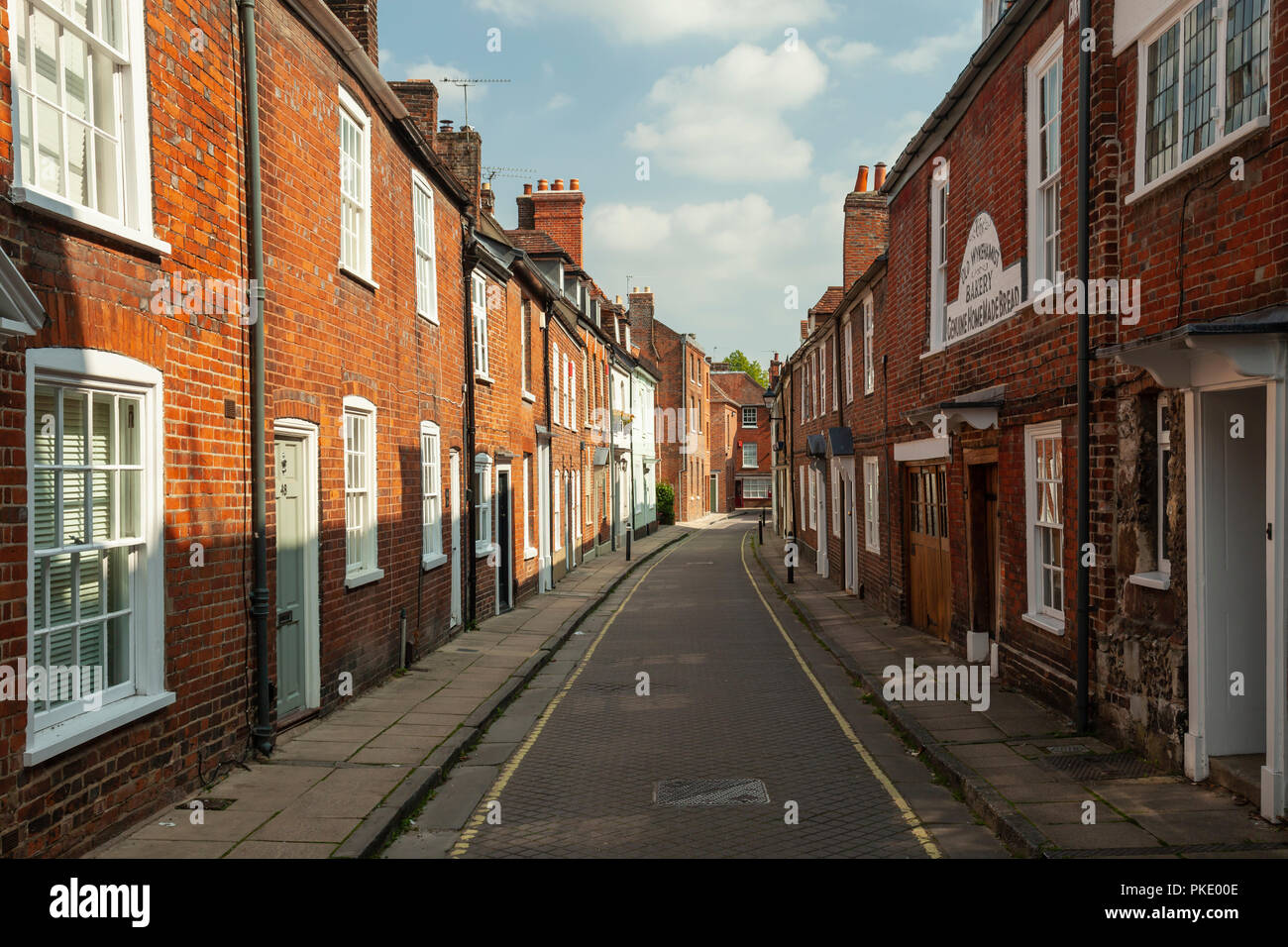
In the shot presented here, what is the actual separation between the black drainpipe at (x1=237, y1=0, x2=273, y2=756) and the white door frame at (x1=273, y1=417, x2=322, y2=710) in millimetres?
1128

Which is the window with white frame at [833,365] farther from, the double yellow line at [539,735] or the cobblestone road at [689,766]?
the double yellow line at [539,735]

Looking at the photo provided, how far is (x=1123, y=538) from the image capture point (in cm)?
815

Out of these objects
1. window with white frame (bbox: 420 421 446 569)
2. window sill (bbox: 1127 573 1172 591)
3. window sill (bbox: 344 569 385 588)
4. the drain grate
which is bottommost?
the drain grate

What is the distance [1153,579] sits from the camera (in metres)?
7.59

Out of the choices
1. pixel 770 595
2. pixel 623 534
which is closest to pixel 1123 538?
pixel 770 595

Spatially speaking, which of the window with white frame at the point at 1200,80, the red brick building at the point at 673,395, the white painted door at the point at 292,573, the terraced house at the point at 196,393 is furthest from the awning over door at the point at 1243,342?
the red brick building at the point at 673,395

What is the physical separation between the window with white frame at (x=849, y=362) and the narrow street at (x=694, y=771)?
7.90 m

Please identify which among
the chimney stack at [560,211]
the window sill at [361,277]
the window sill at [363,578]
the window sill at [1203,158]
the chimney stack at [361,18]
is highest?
the chimney stack at [560,211]

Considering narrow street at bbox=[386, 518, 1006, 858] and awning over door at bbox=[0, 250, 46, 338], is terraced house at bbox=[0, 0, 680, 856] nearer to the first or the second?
awning over door at bbox=[0, 250, 46, 338]

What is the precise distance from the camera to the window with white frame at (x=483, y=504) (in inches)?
660

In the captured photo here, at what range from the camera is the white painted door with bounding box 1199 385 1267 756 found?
686 cm

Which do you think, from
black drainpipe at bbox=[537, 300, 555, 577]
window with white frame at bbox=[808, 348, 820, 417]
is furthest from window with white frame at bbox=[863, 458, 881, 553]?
window with white frame at bbox=[808, 348, 820, 417]

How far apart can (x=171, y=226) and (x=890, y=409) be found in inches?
487

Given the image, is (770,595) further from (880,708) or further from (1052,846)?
(1052,846)
